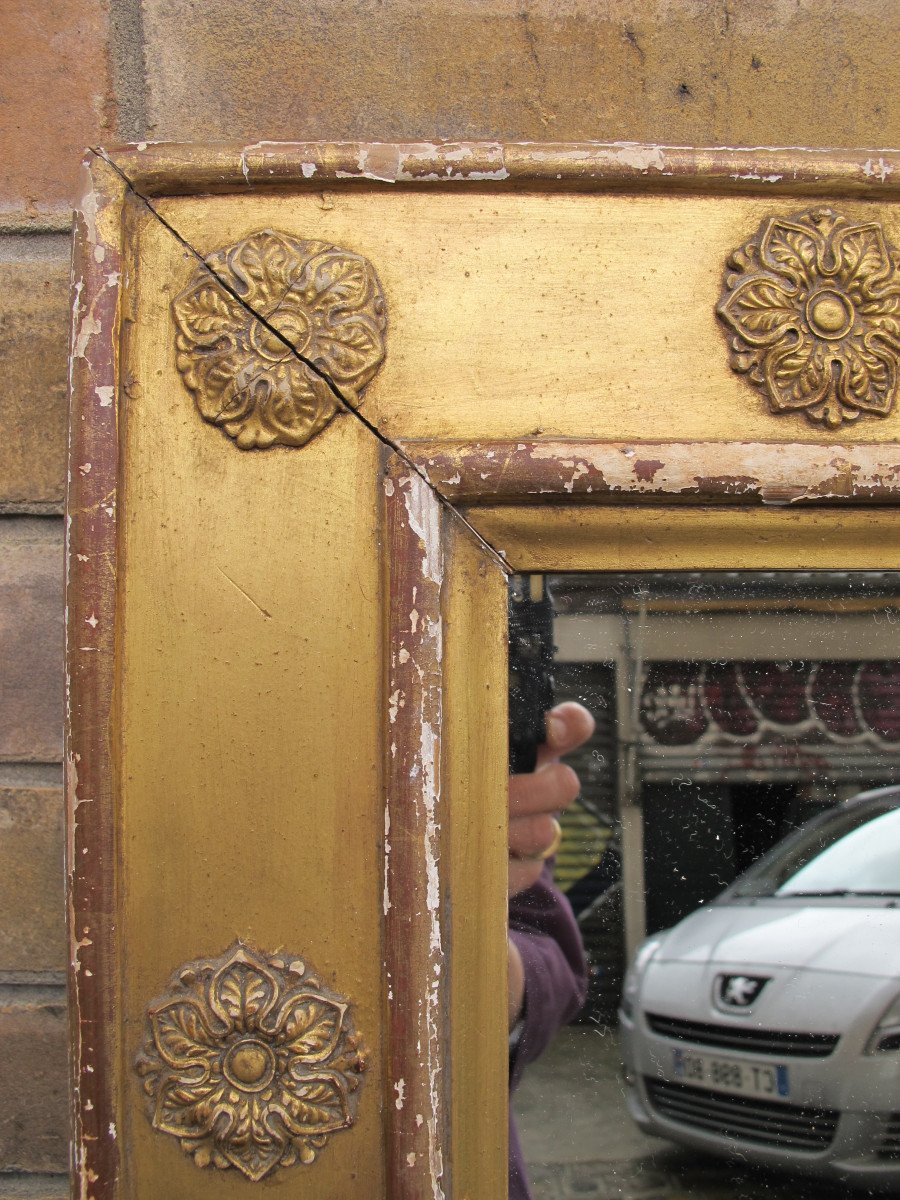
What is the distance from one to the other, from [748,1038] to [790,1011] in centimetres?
4

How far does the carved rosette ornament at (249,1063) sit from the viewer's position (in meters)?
0.69

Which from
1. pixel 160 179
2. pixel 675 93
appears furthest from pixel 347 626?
pixel 675 93

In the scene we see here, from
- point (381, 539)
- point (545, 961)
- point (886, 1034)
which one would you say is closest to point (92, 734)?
point (381, 539)

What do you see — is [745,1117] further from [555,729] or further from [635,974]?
[555,729]

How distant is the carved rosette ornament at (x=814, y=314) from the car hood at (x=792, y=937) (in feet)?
1.20

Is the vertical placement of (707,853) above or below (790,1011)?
above

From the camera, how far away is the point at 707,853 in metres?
0.74

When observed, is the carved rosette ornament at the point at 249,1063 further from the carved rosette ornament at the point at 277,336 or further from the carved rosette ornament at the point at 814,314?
the carved rosette ornament at the point at 814,314

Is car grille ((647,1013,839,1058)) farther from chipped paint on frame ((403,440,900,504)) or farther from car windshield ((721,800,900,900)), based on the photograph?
chipped paint on frame ((403,440,900,504))

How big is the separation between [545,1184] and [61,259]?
0.81m

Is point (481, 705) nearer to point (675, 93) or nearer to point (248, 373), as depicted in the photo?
point (248, 373)

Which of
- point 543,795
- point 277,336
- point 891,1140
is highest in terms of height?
point 277,336

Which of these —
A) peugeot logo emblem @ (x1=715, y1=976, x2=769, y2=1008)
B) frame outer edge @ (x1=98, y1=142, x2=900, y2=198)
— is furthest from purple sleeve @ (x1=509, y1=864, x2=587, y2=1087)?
frame outer edge @ (x1=98, y1=142, x2=900, y2=198)

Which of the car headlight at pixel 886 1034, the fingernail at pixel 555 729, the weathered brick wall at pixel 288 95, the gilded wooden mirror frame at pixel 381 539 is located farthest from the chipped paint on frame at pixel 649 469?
the car headlight at pixel 886 1034
